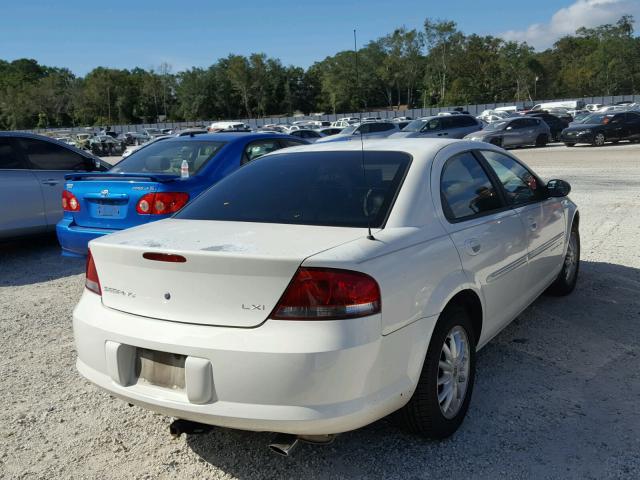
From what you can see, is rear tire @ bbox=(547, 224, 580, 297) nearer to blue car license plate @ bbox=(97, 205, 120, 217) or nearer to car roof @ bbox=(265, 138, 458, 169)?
car roof @ bbox=(265, 138, 458, 169)

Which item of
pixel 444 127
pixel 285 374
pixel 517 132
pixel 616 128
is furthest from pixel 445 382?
pixel 616 128

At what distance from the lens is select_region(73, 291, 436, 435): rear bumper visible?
2.41 meters

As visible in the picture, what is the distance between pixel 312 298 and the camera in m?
2.47

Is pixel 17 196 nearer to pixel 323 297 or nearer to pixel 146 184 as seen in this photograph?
pixel 146 184

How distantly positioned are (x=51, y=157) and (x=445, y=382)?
6.84 meters

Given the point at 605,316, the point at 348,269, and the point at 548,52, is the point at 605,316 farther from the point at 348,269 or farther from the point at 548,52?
the point at 548,52

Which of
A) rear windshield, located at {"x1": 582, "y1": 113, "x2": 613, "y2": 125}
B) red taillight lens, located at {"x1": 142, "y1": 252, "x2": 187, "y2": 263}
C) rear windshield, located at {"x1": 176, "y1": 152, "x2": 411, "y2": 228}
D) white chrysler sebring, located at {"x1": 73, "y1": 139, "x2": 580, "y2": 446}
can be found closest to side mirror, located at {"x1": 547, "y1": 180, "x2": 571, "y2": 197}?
white chrysler sebring, located at {"x1": 73, "y1": 139, "x2": 580, "y2": 446}

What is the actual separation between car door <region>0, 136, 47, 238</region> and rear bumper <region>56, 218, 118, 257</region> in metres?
1.58

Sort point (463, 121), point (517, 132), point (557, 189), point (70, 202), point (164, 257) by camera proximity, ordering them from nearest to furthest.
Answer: point (164, 257), point (557, 189), point (70, 202), point (517, 132), point (463, 121)

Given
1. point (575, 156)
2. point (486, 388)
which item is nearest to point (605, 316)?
point (486, 388)

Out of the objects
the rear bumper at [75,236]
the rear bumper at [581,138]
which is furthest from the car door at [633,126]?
the rear bumper at [75,236]

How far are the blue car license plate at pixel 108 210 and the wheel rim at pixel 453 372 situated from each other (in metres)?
3.95

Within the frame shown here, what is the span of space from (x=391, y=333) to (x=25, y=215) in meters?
6.52

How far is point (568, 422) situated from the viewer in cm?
327
